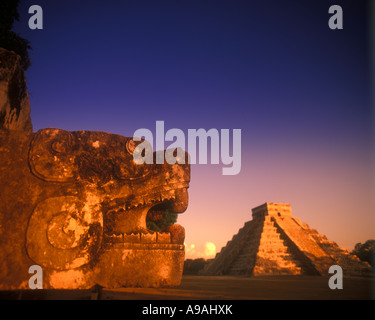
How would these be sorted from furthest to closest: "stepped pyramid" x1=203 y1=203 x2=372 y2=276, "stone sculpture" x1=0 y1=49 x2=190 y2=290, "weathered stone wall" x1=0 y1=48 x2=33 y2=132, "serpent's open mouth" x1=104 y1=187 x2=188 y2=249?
"stepped pyramid" x1=203 y1=203 x2=372 y2=276 → "weathered stone wall" x1=0 y1=48 x2=33 y2=132 → "serpent's open mouth" x1=104 y1=187 x2=188 y2=249 → "stone sculpture" x1=0 y1=49 x2=190 y2=290

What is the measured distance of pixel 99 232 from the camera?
9.71ft

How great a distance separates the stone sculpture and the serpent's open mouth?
0.01 m

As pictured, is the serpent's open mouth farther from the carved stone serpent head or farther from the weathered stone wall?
the weathered stone wall

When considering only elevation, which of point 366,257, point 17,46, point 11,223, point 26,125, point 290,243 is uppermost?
point 17,46

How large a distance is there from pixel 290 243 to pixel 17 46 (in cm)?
2252

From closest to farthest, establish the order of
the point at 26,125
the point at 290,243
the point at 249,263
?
the point at 26,125, the point at 249,263, the point at 290,243

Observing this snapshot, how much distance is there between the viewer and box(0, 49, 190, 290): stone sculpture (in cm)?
275

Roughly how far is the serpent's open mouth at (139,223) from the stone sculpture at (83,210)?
11mm

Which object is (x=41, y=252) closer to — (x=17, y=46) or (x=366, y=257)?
(x=17, y=46)

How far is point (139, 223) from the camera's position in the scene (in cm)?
342

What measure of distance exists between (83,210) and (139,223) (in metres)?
0.74

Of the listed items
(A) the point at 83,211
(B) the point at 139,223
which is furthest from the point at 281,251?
(A) the point at 83,211

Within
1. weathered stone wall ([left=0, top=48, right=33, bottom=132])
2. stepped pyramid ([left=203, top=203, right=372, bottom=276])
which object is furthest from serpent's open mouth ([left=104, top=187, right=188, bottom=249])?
stepped pyramid ([left=203, top=203, right=372, bottom=276])
